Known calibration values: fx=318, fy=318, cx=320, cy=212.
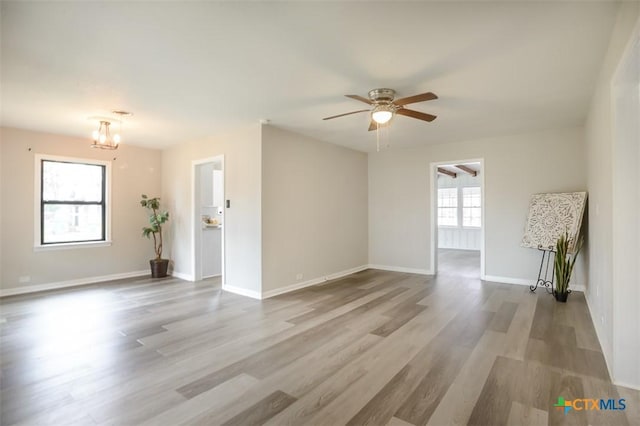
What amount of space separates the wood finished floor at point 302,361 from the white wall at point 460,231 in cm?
591

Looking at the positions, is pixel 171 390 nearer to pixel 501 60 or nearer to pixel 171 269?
pixel 501 60

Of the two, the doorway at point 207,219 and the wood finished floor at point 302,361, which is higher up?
the doorway at point 207,219

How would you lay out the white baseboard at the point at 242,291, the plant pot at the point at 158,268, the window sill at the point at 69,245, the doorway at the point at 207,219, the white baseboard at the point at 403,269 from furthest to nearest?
the white baseboard at the point at 403,269
the plant pot at the point at 158,268
the doorway at the point at 207,219
the window sill at the point at 69,245
the white baseboard at the point at 242,291

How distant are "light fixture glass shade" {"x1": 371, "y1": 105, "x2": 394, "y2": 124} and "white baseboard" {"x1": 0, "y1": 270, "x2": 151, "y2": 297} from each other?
5700 mm

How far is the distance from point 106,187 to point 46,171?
2.98 feet

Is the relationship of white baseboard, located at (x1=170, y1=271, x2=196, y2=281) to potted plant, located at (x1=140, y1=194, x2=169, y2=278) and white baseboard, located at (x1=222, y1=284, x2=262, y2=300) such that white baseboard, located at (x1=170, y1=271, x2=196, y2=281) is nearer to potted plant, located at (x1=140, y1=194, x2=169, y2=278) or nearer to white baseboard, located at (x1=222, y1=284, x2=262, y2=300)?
potted plant, located at (x1=140, y1=194, x2=169, y2=278)

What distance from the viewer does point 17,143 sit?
16.7 ft

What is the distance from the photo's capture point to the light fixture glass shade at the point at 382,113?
11.4ft

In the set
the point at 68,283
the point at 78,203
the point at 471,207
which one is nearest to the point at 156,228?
the point at 78,203

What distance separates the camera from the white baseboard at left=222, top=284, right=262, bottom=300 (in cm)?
485

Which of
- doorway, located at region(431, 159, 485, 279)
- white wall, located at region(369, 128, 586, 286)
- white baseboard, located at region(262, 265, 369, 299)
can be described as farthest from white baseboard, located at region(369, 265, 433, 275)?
doorway, located at region(431, 159, 485, 279)

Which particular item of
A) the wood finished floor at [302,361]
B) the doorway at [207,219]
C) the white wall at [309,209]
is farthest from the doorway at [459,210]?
the doorway at [207,219]

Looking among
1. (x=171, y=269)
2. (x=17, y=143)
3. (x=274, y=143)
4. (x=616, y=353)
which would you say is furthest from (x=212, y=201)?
(x=616, y=353)

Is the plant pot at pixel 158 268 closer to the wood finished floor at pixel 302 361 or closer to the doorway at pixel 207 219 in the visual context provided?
the doorway at pixel 207 219
